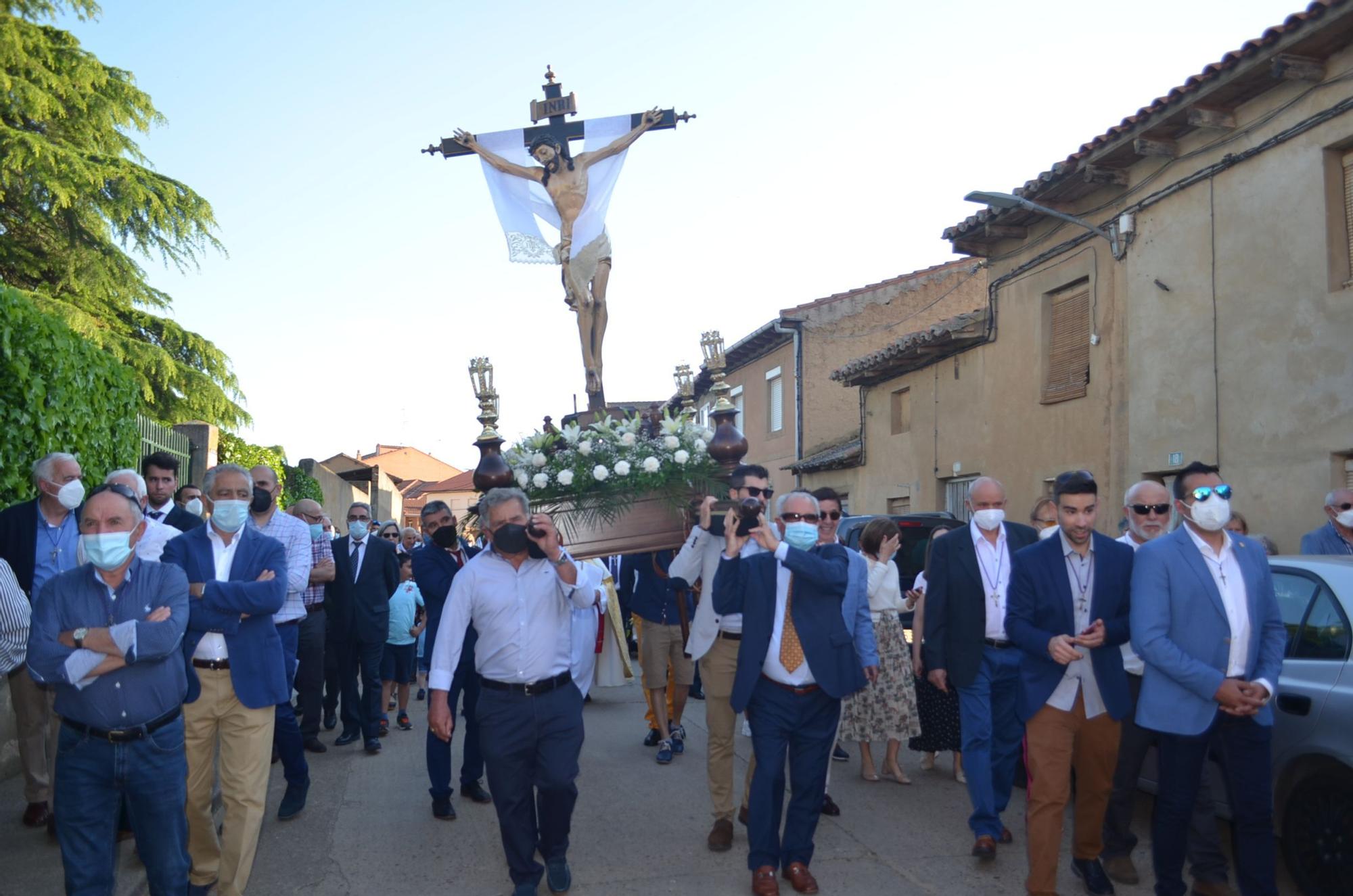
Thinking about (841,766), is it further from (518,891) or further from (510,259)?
(510,259)

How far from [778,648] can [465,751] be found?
268cm

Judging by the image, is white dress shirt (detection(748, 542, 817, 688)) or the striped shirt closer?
the striped shirt

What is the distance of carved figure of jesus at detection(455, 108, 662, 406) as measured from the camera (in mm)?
7953

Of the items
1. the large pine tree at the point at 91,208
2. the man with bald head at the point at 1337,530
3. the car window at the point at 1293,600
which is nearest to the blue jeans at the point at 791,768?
the car window at the point at 1293,600

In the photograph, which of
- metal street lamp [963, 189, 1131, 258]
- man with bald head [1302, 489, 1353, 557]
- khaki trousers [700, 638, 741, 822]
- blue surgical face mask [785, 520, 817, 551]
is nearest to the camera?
blue surgical face mask [785, 520, 817, 551]

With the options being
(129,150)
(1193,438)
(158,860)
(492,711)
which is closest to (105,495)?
(158,860)

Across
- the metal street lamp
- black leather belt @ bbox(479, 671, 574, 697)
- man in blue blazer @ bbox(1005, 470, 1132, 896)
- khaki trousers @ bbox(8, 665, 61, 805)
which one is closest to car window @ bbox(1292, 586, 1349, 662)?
man in blue blazer @ bbox(1005, 470, 1132, 896)

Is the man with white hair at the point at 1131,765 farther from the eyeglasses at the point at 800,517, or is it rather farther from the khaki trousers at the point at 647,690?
the khaki trousers at the point at 647,690

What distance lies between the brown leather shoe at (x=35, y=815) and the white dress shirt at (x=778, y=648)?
414 centimetres

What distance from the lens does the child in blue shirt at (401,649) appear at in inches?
396

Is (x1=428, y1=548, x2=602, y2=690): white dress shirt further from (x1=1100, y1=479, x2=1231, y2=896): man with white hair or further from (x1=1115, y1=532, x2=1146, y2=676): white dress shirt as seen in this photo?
(x1=1115, y1=532, x2=1146, y2=676): white dress shirt

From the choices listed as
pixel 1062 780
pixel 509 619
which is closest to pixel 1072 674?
pixel 1062 780

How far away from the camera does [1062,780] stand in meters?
5.12

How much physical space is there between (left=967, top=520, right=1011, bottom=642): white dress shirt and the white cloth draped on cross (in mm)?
3488
